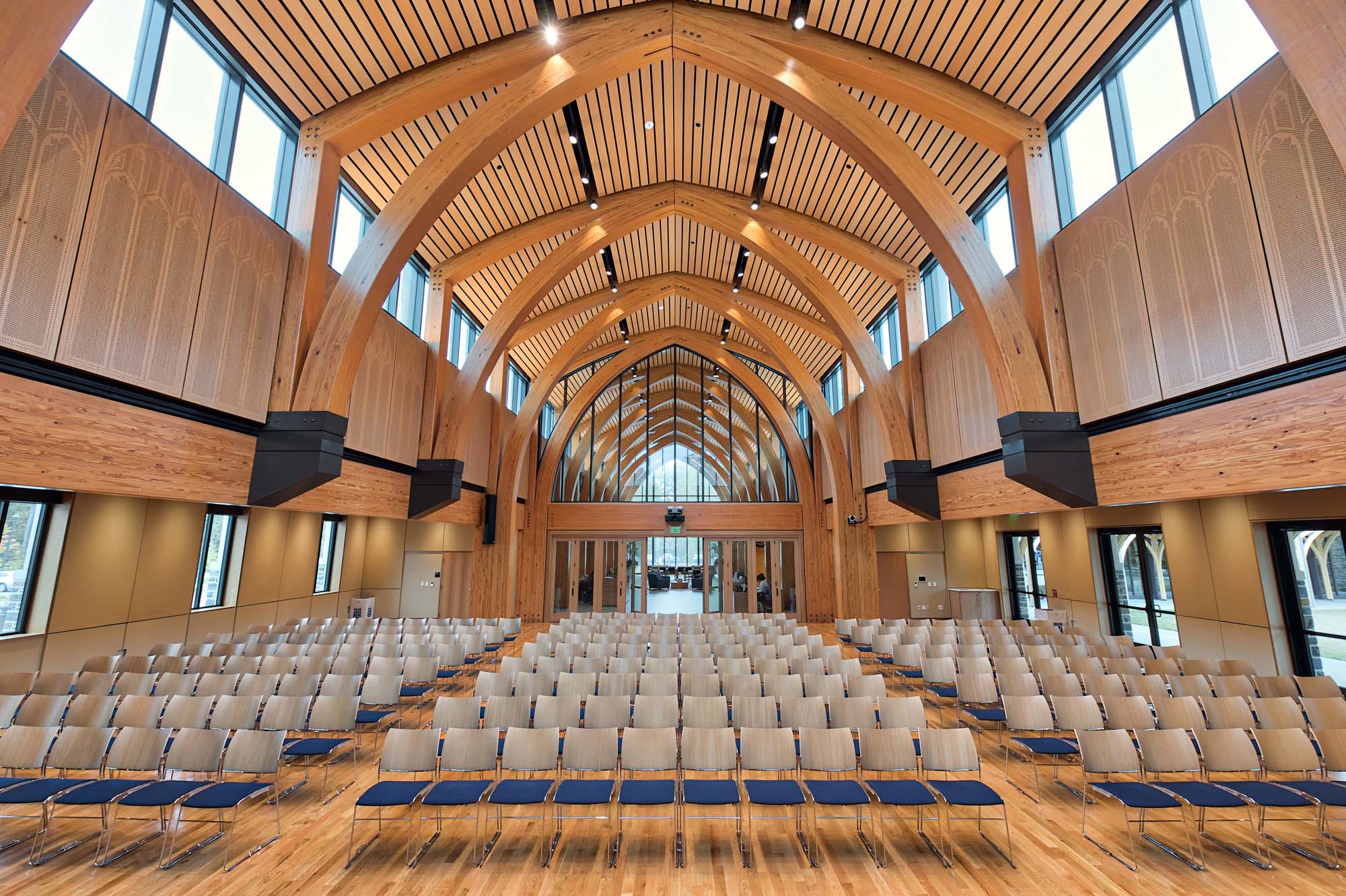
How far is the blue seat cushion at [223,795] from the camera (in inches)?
148

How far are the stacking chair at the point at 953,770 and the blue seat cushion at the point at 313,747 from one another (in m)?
Answer: 4.93

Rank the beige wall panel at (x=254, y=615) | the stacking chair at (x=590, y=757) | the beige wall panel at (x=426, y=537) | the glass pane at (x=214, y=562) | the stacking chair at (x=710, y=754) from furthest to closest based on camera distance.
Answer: the beige wall panel at (x=426, y=537), the beige wall panel at (x=254, y=615), the glass pane at (x=214, y=562), the stacking chair at (x=710, y=754), the stacking chair at (x=590, y=757)

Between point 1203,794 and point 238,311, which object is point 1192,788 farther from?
point 238,311

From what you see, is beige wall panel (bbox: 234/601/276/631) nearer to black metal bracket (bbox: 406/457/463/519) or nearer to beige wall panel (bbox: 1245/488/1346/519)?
black metal bracket (bbox: 406/457/463/519)

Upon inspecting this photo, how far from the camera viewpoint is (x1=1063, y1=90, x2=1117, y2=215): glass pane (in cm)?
727

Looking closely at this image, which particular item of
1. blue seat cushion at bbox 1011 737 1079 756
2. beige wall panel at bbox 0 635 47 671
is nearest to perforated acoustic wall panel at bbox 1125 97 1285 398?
blue seat cushion at bbox 1011 737 1079 756

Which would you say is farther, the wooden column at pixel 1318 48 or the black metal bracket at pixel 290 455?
the black metal bracket at pixel 290 455

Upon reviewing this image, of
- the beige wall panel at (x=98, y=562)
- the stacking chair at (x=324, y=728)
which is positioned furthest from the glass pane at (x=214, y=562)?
the stacking chair at (x=324, y=728)

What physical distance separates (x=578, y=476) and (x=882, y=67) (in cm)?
1396

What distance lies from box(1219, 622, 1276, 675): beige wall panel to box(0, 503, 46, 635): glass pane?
51.9ft

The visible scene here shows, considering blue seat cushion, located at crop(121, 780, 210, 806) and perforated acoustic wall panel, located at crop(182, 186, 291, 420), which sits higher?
perforated acoustic wall panel, located at crop(182, 186, 291, 420)

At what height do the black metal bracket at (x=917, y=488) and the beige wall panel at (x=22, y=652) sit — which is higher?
the black metal bracket at (x=917, y=488)

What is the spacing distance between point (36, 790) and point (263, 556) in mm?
8092

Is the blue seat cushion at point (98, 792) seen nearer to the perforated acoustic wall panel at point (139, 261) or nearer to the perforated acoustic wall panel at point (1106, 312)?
the perforated acoustic wall panel at point (139, 261)
